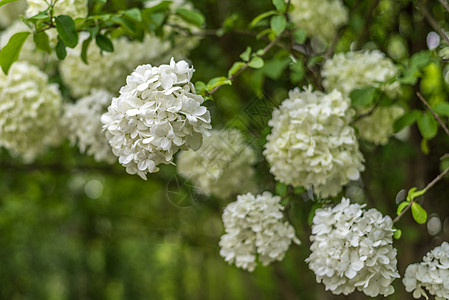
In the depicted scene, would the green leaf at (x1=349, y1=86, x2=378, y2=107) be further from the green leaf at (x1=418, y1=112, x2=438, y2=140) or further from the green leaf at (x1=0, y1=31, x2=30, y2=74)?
the green leaf at (x1=0, y1=31, x2=30, y2=74)

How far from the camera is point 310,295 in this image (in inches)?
151

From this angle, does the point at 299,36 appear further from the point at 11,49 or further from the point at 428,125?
the point at 11,49

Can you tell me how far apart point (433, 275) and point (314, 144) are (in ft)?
1.33

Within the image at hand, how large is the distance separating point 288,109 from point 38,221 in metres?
3.97

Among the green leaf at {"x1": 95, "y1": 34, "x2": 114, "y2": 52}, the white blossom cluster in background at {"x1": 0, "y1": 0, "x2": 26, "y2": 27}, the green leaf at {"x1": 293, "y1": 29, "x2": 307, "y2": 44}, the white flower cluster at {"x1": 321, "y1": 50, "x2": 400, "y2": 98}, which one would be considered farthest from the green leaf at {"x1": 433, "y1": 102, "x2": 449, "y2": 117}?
the white blossom cluster in background at {"x1": 0, "y1": 0, "x2": 26, "y2": 27}

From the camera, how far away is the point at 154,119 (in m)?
0.94

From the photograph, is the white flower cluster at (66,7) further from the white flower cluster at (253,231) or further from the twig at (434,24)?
the twig at (434,24)

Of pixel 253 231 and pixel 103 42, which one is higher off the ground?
pixel 103 42

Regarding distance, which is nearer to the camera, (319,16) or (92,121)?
(92,121)

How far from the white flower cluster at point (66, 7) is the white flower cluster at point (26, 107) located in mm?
276

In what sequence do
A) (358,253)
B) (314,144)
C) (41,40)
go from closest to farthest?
(358,253) < (314,144) < (41,40)

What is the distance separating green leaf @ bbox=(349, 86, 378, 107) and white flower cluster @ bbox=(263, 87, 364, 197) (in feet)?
0.41

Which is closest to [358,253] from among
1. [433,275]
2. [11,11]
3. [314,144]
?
[433,275]

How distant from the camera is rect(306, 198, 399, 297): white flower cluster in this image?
1030 millimetres
